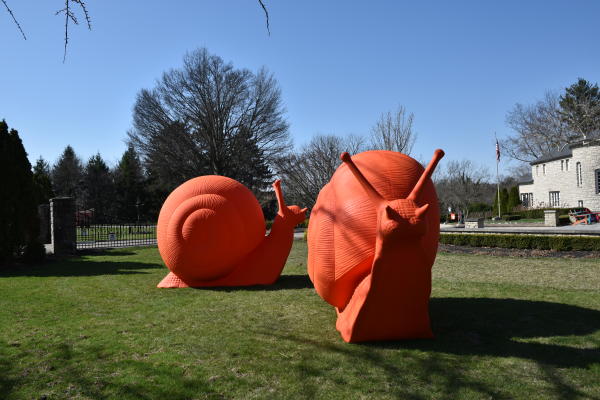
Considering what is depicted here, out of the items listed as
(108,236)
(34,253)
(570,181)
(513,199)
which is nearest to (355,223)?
(34,253)

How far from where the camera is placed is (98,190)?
50.8 meters

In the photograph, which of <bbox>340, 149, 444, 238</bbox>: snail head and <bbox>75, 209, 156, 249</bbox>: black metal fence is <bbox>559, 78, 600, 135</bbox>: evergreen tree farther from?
<bbox>340, 149, 444, 238</bbox>: snail head

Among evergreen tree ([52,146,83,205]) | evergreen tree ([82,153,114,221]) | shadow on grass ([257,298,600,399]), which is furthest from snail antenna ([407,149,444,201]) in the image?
evergreen tree ([52,146,83,205])

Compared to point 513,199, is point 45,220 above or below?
below

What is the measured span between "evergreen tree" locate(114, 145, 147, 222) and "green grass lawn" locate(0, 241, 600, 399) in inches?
1612

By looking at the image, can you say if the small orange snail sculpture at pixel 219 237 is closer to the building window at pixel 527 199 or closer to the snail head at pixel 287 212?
the snail head at pixel 287 212

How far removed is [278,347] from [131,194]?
48.4 m

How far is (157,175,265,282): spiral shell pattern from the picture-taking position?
9.00 m

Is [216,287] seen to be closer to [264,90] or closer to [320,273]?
[320,273]

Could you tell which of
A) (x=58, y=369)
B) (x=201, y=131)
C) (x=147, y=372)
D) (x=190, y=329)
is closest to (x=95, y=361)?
(x=58, y=369)

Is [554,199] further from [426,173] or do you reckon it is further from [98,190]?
[98,190]

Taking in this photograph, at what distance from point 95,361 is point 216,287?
4740mm

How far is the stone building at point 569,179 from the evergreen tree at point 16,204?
135 feet

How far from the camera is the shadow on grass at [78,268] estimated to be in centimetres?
1212
